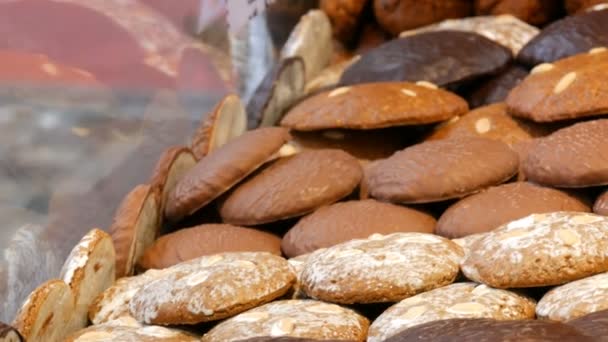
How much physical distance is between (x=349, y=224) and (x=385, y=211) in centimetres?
8

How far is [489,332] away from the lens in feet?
3.41

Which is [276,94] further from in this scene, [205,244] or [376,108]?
[205,244]

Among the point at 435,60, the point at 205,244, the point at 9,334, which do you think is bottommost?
the point at 205,244

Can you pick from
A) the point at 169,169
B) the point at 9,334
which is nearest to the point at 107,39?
the point at 169,169

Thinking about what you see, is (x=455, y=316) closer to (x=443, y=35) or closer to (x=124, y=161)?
(x=124, y=161)

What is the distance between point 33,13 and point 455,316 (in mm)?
1031

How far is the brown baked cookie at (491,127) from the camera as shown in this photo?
2061mm

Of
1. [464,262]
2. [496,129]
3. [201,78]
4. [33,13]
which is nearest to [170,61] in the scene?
[201,78]

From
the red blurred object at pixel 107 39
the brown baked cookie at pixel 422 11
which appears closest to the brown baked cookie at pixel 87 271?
the red blurred object at pixel 107 39

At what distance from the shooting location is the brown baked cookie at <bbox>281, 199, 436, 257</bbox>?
1776mm

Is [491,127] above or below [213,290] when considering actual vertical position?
below

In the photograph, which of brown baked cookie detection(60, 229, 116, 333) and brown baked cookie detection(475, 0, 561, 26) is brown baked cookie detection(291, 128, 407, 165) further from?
brown baked cookie detection(475, 0, 561, 26)

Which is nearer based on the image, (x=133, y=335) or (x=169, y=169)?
(x=133, y=335)

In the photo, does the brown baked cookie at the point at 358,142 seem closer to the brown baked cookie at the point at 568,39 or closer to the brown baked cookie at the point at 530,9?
the brown baked cookie at the point at 568,39
